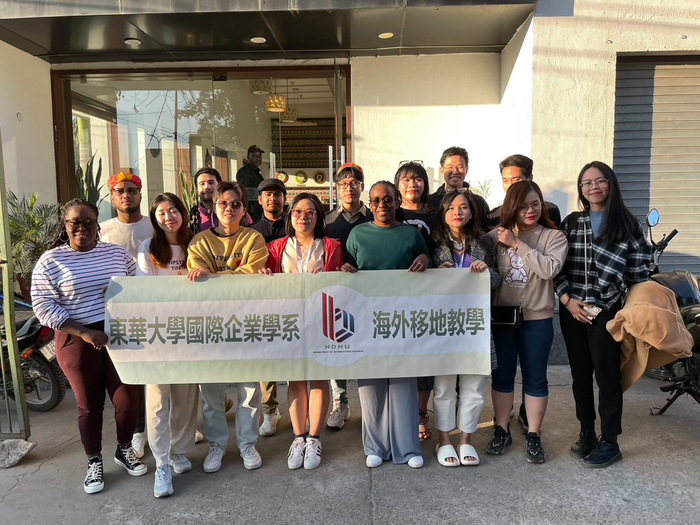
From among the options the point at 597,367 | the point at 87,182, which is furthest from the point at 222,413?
the point at 87,182

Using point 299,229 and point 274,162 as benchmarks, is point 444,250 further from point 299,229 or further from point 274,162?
point 274,162

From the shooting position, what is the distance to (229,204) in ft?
10.7

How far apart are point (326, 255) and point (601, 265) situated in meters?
1.73

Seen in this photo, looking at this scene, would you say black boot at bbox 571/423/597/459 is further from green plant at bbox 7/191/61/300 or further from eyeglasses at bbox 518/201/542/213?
green plant at bbox 7/191/61/300

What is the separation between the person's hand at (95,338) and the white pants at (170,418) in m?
0.40

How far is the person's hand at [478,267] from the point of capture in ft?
10.6

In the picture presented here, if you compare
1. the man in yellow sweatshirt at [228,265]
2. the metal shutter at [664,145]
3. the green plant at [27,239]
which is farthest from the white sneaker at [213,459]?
the metal shutter at [664,145]

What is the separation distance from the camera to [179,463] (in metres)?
3.36

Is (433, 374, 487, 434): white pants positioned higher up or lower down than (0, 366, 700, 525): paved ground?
higher up

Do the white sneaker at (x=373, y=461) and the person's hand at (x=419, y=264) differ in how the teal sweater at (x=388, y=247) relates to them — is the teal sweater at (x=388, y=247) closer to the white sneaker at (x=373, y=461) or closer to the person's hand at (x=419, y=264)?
the person's hand at (x=419, y=264)

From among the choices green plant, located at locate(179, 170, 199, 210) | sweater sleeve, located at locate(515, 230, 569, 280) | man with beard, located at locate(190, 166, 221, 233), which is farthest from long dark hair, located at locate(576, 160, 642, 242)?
green plant, located at locate(179, 170, 199, 210)

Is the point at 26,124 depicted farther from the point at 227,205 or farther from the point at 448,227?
the point at 448,227

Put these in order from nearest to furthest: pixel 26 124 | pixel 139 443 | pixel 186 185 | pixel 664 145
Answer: pixel 139 443, pixel 664 145, pixel 26 124, pixel 186 185

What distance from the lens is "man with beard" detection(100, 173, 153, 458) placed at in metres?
3.71
